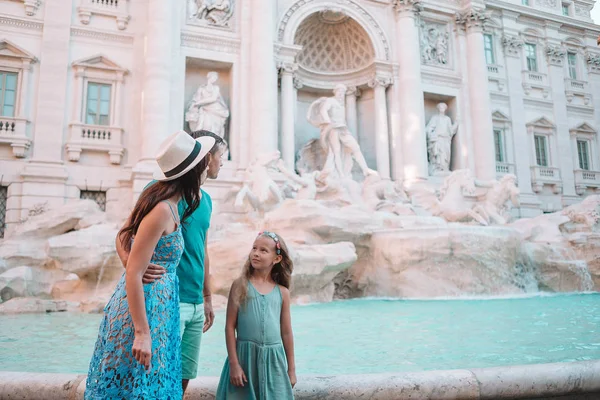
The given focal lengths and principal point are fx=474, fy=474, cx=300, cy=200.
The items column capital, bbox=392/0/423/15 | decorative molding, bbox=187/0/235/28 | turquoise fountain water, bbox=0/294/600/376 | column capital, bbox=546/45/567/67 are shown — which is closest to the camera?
turquoise fountain water, bbox=0/294/600/376

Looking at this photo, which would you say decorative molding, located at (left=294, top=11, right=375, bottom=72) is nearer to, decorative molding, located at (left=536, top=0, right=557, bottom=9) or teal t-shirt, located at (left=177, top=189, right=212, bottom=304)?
decorative molding, located at (left=536, top=0, right=557, bottom=9)

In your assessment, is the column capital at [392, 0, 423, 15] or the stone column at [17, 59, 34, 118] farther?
the column capital at [392, 0, 423, 15]

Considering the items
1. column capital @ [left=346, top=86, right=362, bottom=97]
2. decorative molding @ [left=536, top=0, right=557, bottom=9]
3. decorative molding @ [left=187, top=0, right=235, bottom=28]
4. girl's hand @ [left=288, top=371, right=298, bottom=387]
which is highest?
decorative molding @ [left=536, top=0, right=557, bottom=9]

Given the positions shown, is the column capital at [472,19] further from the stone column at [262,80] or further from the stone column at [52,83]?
the stone column at [52,83]

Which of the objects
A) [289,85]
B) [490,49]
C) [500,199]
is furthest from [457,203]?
[490,49]

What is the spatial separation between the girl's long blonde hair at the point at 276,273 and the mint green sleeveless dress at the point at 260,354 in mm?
33

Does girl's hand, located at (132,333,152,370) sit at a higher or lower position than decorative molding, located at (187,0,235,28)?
lower

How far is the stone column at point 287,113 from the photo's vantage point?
50.5 feet

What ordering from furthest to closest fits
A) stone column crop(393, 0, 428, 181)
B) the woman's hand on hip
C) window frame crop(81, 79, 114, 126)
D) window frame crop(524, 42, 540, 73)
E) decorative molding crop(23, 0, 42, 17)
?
window frame crop(524, 42, 540, 73) < stone column crop(393, 0, 428, 181) < window frame crop(81, 79, 114, 126) < decorative molding crop(23, 0, 42, 17) < the woman's hand on hip

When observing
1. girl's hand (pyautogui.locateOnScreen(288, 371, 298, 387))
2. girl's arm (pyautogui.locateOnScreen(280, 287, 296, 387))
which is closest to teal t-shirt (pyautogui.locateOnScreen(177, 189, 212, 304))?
girl's arm (pyautogui.locateOnScreen(280, 287, 296, 387))

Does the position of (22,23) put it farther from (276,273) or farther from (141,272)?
(141,272)

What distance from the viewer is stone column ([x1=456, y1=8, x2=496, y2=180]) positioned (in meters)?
18.1

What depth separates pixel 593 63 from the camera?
22.2 m

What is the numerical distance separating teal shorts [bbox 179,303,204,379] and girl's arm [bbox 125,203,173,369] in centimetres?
42
